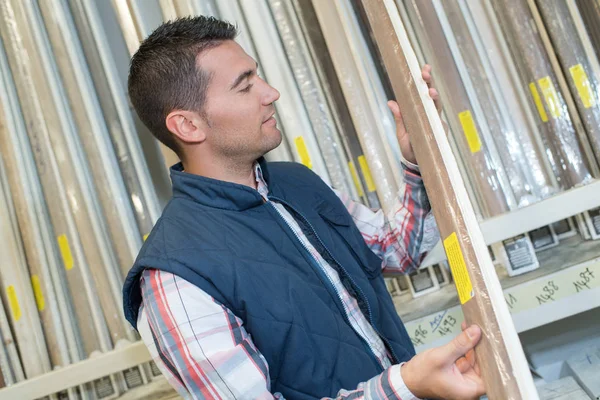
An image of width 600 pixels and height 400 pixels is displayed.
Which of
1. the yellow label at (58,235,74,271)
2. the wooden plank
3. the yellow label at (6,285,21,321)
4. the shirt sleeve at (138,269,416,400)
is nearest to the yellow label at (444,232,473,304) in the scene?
the wooden plank

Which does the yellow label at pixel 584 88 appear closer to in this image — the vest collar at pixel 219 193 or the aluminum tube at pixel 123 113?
the vest collar at pixel 219 193

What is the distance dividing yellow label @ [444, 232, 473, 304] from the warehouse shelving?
598mm

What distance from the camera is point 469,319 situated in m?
0.81

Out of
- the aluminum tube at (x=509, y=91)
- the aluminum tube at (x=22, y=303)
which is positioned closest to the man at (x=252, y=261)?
the aluminum tube at (x=509, y=91)

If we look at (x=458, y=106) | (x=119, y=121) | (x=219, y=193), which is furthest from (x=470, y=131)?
(x=119, y=121)

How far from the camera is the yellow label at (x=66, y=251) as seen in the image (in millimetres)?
1634

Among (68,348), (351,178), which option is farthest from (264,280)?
(68,348)

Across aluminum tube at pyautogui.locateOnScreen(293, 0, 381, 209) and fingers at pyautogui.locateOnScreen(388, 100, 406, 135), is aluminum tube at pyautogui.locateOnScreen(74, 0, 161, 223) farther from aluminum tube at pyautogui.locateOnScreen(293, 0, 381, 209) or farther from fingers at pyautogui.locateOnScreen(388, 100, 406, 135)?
fingers at pyautogui.locateOnScreen(388, 100, 406, 135)

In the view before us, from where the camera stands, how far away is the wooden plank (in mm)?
657

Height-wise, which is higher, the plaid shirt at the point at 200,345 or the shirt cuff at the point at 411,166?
the shirt cuff at the point at 411,166

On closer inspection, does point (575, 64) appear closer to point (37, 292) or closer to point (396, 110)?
point (396, 110)

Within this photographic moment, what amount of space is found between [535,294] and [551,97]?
18.6 inches

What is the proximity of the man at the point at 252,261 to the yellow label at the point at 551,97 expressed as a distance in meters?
0.47

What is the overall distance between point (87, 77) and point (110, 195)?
32cm
